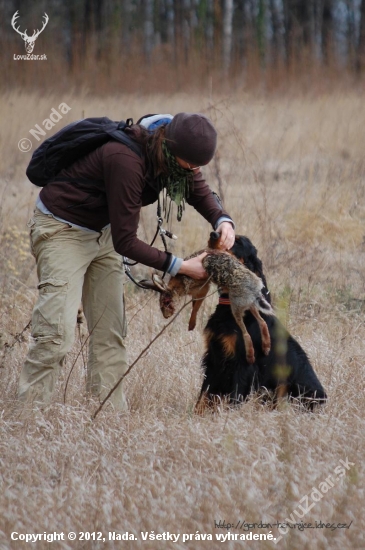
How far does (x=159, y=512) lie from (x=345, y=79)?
1145 cm

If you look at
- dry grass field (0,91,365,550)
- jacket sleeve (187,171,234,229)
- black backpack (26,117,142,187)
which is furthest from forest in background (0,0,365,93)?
black backpack (26,117,142,187)

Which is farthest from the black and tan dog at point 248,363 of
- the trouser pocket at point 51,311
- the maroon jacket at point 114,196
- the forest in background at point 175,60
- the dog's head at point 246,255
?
the forest in background at point 175,60

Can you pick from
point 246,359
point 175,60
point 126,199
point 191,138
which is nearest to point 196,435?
point 246,359

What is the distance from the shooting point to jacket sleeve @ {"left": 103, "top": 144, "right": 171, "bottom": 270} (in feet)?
11.3

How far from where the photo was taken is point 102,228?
3920 mm

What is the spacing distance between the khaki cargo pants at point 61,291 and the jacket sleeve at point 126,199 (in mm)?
363

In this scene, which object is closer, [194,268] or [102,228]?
[194,268]

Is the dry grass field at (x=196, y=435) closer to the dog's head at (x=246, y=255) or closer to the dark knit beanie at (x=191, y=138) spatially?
the dog's head at (x=246, y=255)

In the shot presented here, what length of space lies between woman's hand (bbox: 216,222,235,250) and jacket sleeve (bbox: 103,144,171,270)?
1.07 feet

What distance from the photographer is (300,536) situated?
269cm

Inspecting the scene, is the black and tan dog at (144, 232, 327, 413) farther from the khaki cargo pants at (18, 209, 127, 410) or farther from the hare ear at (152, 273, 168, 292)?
the khaki cargo pants at (18, 209, 127, 410)

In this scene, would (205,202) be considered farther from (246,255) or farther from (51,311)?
(51,311)

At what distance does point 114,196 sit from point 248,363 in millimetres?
1213

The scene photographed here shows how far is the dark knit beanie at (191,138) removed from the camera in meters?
3.41
